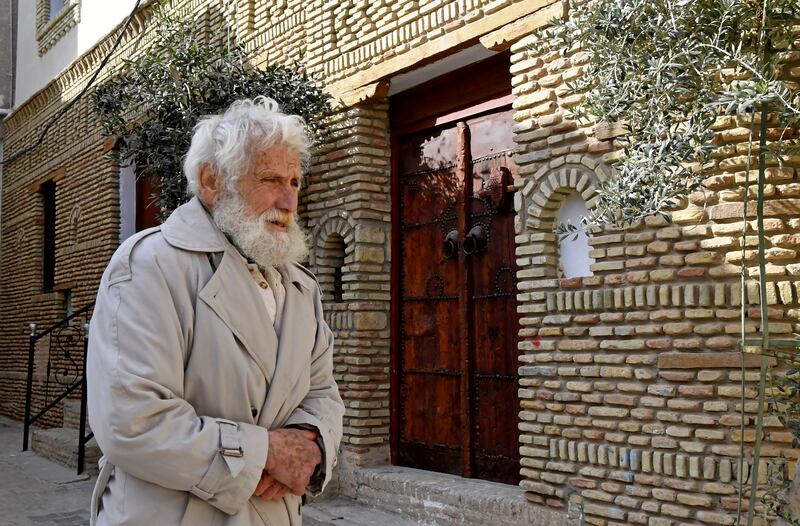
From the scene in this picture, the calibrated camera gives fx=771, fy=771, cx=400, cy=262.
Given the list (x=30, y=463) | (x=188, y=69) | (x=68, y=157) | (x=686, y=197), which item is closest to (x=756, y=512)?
(x=686, y=197)

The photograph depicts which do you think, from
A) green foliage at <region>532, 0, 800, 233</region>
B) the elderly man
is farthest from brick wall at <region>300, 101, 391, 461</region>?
the elderly man

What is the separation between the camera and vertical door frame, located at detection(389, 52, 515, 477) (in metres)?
5.77

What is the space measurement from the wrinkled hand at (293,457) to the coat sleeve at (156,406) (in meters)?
0.05

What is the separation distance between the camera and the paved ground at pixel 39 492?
20.3ft

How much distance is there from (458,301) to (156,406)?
4.35 metres

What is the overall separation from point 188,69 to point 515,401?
12.7 feet

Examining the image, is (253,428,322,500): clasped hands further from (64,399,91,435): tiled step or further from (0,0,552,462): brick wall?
(64,399,91,435): tiled step

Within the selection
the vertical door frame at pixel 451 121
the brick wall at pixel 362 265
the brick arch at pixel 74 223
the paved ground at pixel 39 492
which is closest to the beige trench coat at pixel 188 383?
the vertical door frame at pixel 451 121

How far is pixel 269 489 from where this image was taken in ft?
6.36

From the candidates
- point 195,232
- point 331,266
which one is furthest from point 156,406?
point 331,266

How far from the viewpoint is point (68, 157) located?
1094cm

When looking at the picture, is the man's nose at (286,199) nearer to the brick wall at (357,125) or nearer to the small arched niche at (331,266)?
the brick wall at (357,125)

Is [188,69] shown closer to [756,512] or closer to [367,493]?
[367,493]

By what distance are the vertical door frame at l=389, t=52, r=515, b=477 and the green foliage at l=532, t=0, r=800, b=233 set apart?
2294mm
